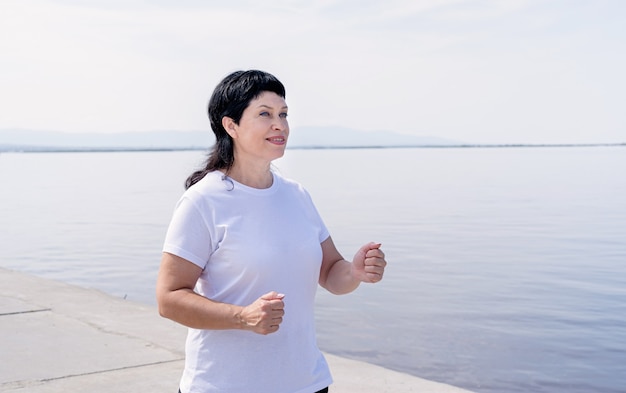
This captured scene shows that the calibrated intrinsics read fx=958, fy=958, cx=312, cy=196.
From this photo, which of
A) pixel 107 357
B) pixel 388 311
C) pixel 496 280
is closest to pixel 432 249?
pixel 496 280

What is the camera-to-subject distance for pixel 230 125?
9.80 ft

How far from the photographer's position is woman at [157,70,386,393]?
9.30 feet

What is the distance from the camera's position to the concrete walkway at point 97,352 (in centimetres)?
588

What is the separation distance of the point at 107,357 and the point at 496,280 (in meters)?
8.95

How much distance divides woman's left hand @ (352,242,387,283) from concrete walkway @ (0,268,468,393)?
9.31 feet

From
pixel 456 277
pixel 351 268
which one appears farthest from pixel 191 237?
pixel 456 277

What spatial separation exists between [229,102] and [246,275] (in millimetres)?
546

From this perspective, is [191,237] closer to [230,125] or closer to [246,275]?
[246,275]

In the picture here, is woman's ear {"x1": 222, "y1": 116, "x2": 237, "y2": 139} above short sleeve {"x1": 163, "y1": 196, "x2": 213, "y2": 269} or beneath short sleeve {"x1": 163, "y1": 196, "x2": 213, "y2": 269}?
above

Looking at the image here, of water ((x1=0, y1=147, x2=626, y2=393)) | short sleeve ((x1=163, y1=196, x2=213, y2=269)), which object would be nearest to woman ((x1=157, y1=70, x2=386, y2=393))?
short sleeve ((x1=163, y1=196, x2=213, y2=269))

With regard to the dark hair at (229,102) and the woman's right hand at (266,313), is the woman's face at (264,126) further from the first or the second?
the woman's right hand at (266,313)

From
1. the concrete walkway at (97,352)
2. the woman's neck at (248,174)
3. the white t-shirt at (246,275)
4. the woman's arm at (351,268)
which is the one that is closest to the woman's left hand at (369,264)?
the woman's arm at (351,268)

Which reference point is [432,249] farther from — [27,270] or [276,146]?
[276,146]

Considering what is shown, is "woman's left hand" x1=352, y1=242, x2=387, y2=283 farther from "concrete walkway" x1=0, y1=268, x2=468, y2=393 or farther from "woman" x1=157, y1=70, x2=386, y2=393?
"concrete walkway" x1=0, y1=268, x2=468, y2=393
